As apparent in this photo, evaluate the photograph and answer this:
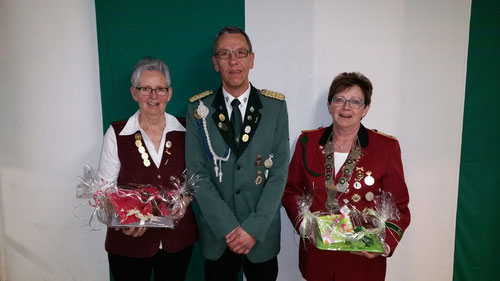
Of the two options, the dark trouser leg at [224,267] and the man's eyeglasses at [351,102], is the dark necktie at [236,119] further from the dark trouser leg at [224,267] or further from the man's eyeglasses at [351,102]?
the dark trouser leg at [224,267]

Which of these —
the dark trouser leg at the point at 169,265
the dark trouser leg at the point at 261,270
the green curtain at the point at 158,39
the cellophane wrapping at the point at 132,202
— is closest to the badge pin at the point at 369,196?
the dark trouser leg at the point at 261,270

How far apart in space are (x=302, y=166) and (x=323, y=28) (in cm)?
128

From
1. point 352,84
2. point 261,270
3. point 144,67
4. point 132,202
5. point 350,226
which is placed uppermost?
point 144,67

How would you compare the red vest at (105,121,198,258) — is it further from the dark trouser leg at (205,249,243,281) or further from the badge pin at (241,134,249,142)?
the badge pin at (241,134,249,142)

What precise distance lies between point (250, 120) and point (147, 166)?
0.69 meters

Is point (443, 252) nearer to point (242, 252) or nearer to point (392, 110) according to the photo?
point (392, 110)

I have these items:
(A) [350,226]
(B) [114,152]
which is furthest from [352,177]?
(B) [114,152]

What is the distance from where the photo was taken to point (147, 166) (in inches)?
68.2

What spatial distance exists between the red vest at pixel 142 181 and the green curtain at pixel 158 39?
689mm

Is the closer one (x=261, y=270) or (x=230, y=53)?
(x=230, y=53)

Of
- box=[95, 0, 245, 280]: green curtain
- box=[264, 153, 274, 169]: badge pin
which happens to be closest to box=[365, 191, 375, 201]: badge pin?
box=[264, 153, 274, 169]: badge pin

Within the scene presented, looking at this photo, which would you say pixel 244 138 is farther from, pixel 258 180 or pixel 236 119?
pixel 258 180

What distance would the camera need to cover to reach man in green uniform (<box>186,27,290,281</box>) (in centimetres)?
171

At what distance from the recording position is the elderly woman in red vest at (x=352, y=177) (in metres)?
1.79
